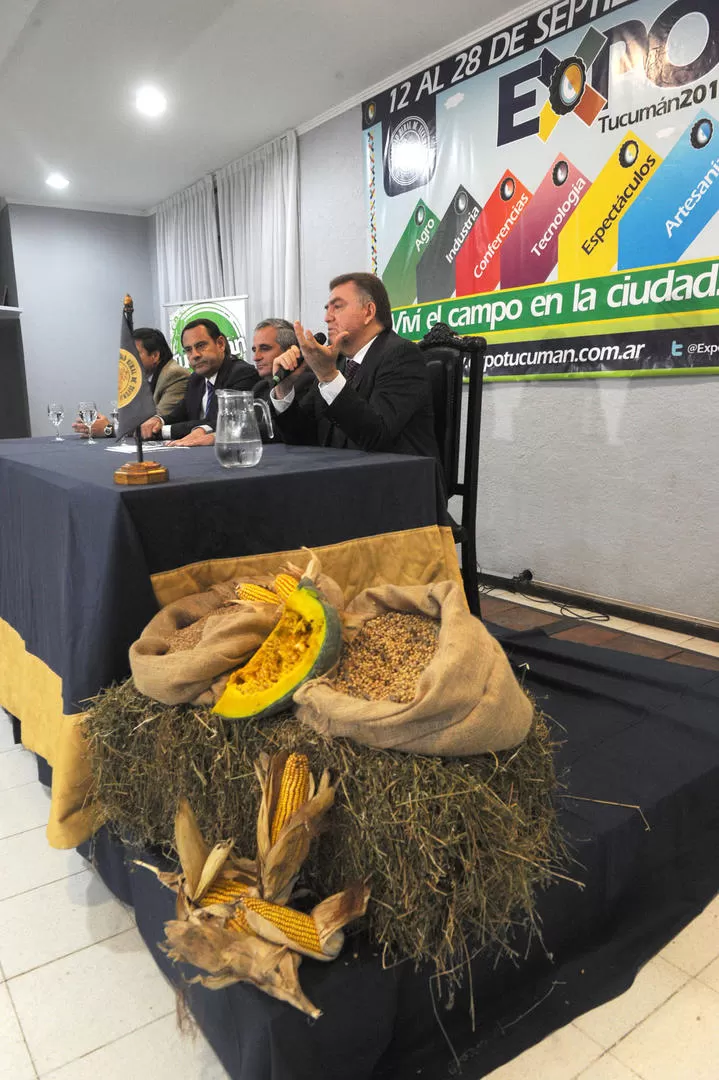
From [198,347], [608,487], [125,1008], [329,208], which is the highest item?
[329,208]

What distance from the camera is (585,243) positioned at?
290cm

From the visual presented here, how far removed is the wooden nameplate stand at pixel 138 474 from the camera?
1.23 m

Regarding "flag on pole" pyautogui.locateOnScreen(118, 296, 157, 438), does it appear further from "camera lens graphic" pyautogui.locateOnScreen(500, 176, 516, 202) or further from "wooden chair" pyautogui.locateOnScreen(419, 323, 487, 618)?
"camera lens graphic" pyautogui.locateOnScreen(500, 176, 516, 202)

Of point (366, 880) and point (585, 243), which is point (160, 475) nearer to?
point (366, 880)

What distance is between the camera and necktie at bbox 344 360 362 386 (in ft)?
7.24

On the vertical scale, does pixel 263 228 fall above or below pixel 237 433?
above

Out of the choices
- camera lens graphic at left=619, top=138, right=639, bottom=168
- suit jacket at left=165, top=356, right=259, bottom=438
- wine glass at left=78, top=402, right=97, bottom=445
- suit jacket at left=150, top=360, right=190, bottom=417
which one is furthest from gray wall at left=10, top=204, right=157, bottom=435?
camera lens graphic at left=619, top=138, right=639, bottom=168

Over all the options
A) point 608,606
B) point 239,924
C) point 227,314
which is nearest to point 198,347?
point 608,606

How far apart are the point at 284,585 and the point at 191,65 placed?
359cm

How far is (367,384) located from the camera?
7.02ft

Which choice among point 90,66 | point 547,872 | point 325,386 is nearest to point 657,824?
point 547,872

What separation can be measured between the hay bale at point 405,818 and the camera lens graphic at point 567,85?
2824mm

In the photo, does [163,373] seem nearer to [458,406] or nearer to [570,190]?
[458,406]

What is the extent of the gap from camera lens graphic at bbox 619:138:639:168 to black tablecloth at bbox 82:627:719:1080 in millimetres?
2068
